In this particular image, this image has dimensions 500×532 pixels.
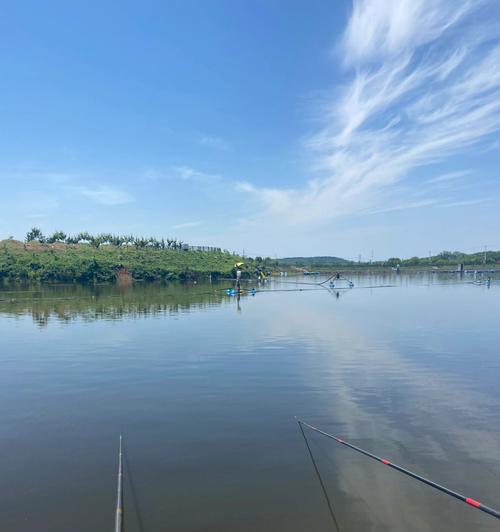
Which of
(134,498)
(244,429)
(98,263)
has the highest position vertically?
(98,263)

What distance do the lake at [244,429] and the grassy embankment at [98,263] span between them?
91.0 metres

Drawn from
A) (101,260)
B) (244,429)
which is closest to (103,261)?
(101,260)

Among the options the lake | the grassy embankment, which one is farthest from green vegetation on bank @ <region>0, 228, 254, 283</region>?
the lake

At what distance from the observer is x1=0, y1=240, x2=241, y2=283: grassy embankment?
118250 mm

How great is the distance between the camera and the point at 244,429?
52.5 feet

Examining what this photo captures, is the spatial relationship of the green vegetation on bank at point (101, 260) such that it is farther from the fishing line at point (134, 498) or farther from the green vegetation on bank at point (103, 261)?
the fishing line at point (134, 498)

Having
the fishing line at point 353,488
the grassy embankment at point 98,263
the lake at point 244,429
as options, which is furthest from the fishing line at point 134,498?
the grassy embankment at point 98,263

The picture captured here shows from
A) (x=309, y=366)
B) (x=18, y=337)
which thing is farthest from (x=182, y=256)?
(x=309, y=366)

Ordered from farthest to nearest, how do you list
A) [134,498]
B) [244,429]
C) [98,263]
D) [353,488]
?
[98,263]
[244,429]
[353,488]
[134,498]

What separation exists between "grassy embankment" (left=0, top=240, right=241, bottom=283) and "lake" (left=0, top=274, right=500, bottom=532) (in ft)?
299

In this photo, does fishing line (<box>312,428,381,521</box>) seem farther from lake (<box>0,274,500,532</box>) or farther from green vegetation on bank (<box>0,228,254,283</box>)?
green vegetation on bank (<box>0,228,254,283</box>)

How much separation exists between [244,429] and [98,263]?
120577mm

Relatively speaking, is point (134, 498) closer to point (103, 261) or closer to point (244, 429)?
point (244, 429)

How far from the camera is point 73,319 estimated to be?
45875 mm
